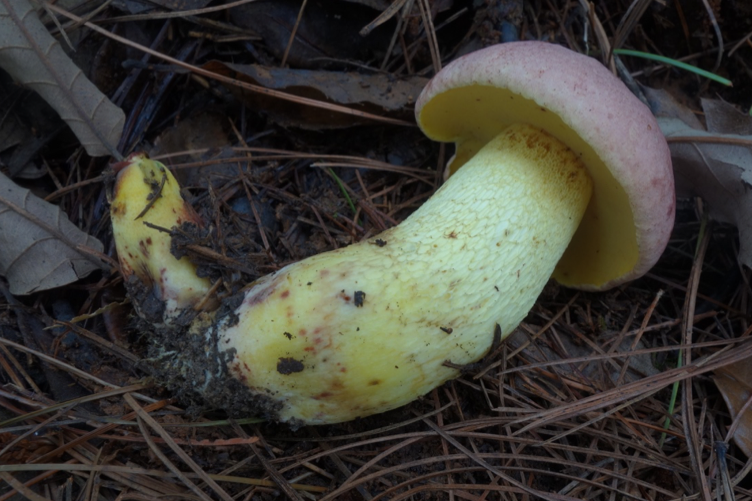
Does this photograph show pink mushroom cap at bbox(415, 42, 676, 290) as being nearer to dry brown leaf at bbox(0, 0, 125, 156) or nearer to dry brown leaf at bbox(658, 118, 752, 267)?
dry brown leaf at bbox(658, 118, 752, 267)

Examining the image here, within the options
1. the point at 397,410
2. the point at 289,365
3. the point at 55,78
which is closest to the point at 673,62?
the point at 397,410

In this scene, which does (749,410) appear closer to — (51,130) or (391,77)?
(391,77)

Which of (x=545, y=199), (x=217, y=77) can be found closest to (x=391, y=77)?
(x=217, y=77)

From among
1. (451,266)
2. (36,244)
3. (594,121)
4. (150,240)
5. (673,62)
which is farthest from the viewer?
(673,62)

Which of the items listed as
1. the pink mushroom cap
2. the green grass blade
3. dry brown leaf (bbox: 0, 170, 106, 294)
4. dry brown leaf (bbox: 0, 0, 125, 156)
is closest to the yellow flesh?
the pink mushroom cap

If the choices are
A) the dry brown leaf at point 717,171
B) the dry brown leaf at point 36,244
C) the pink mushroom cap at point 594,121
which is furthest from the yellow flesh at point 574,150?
the dry brown leaf at point 36,244

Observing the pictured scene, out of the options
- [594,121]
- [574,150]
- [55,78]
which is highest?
[55,78]

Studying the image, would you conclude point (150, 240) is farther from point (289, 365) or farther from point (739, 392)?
point (739, 392)

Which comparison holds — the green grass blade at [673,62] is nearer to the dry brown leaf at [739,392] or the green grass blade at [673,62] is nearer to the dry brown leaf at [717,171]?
the dry brown leaf at [717,171]
